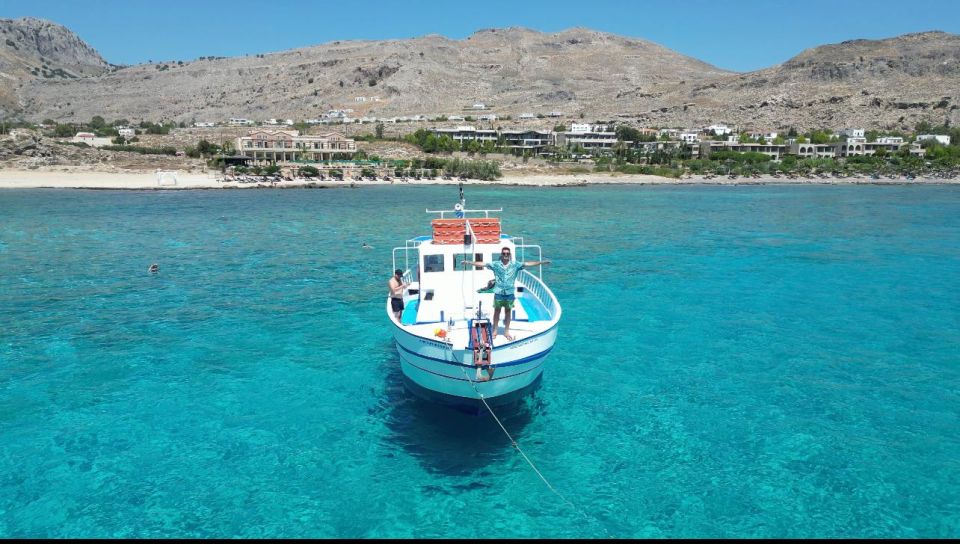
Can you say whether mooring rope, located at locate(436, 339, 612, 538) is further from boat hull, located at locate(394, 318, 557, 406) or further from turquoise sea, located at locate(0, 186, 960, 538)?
turquoise sea, located at locate(0, 186, 960, 538)

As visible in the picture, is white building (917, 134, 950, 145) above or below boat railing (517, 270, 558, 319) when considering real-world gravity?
above

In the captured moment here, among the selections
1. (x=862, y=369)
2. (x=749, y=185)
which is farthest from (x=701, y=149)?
(x=862, y=369)

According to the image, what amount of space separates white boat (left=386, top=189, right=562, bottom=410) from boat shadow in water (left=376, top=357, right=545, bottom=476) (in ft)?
1.52

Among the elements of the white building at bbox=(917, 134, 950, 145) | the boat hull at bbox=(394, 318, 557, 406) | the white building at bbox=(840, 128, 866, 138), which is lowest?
the boat hull at bbox=(394, 318, 557, 406)

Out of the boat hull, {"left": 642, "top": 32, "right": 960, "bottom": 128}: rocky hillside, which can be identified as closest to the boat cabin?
the boat hull

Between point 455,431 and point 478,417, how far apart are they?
0.57 metres

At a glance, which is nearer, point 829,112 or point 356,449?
point 356,449

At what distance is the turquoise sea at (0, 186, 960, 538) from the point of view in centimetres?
1080

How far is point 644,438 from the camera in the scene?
13414mm

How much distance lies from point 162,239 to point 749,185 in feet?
303

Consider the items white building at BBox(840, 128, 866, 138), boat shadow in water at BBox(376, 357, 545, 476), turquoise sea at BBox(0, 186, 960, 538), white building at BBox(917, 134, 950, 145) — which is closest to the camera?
turquoise sea at BBox(0, 186, 960, 538)

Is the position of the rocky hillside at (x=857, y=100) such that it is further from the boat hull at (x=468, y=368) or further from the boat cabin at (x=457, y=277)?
the boat hull at (x=468, y=368)

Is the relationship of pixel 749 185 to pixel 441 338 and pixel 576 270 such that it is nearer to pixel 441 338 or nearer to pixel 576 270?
pixel 576 270

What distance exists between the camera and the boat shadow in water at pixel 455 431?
12211 mm
